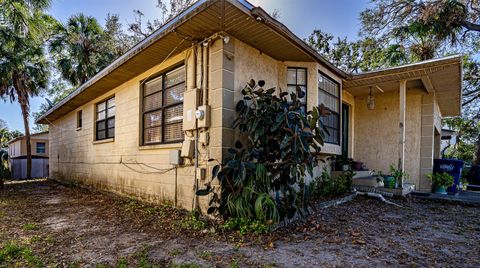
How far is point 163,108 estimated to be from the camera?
564cm

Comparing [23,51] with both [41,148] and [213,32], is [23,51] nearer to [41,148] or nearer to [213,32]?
[41,148]

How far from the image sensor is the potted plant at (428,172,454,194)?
7.07 meters

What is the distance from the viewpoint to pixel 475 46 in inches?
513

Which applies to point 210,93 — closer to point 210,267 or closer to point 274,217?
point 274,217

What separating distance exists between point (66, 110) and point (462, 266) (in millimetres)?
12480

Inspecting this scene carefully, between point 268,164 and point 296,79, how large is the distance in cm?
262

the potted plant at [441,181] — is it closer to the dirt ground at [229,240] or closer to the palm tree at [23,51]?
the dirt ground at [229,240]

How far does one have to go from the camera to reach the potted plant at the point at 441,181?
707 centimetres

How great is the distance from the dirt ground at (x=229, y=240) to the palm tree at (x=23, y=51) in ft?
16.8

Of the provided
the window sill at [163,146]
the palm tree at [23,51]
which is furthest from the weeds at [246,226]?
the palm tree at [23,51]

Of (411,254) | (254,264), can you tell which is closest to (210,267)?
(254,264)

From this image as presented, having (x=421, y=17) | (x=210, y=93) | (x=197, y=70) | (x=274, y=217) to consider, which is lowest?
(x=274, y=217)

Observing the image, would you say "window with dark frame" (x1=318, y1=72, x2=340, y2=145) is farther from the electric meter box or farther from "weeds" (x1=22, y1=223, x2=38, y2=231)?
"weeds" (x1=22, y1=223, x2=38, y2=231)

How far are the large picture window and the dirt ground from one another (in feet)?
4.87
